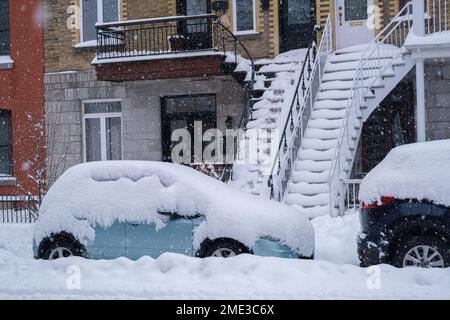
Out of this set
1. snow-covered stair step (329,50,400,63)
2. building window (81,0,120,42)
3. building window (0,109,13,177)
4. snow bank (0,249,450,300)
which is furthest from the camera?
building window (0,109,13,177)

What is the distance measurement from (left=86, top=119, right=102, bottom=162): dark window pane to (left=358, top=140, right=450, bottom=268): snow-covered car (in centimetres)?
1192

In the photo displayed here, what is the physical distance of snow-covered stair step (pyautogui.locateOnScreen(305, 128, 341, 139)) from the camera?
1403 cm

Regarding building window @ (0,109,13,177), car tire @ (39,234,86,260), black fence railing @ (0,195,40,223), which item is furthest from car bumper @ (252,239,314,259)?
building window @ (0,109,13,177)

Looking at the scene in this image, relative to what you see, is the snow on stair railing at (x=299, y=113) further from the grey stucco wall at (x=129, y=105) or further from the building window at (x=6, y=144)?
the building window at (x=6, y=144)

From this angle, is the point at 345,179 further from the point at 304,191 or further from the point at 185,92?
the point at 185,92

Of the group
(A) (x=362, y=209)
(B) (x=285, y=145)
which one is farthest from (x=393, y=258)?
(B) (x=285, y=145)

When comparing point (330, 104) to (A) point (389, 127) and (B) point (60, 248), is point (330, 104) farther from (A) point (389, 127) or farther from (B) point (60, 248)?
(B) point (60, 248)

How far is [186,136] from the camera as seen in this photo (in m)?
18.4

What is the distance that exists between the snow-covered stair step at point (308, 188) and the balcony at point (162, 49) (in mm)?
4441

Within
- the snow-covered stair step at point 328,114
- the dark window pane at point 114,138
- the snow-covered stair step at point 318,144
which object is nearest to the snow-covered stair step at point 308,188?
the snow-covered stair step at point 318,144

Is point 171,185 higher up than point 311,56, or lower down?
lower down

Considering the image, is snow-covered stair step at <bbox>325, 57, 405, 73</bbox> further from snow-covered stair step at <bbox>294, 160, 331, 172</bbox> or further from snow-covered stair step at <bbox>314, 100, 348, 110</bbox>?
snow-covered stair step at <bbox>294, 160, 331, 172</bbox>

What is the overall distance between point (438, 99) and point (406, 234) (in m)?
8.31
